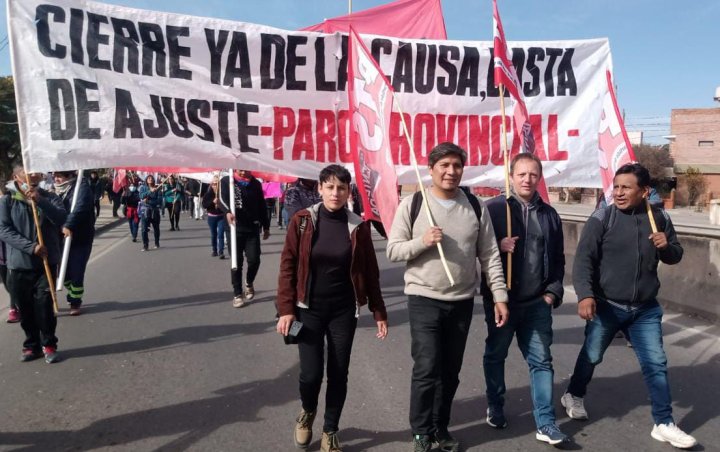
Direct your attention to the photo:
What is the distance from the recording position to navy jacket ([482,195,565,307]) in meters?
3.51

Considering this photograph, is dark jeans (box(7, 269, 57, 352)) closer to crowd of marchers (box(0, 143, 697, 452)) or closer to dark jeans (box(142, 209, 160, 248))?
crowd of marchers (box(0, 143, 697, 452))

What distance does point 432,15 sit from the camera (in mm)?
6203

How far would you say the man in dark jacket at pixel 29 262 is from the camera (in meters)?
4.91

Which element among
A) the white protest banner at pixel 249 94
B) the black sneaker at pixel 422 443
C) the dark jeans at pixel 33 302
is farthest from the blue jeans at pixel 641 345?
the dark jeans at pixel 33 302

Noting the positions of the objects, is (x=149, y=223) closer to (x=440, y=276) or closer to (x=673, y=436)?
(x=440, y=276)

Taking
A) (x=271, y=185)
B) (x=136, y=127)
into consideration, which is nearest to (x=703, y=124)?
(x=271, y=185)

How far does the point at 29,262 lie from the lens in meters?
4.94

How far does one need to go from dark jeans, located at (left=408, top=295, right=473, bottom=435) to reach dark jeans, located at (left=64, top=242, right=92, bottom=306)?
502 cm

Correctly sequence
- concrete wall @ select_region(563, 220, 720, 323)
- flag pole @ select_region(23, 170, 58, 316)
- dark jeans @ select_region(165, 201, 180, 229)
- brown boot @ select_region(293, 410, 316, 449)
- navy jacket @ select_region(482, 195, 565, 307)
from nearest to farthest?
brown boot @ select_region(293, 410, 316, 449), navy jacket @ select_region(482, 195, 565, 307), flag pole @ select_region(23, 170, 58, 316), concrete wall @ select_region(563, 220, 720, 323), dark jeans @ select_region(165, 201, 180, 229)

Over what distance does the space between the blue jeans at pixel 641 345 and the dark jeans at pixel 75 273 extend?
5638 millimetres

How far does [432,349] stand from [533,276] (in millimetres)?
815

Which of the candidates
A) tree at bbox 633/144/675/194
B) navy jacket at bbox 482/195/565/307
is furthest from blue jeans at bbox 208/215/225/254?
tree at bbox 633/144/675/194

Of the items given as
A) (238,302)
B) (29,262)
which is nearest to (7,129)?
(238,302)

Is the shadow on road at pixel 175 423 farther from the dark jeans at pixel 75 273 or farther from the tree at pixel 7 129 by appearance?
the tree at pixel 7 129
